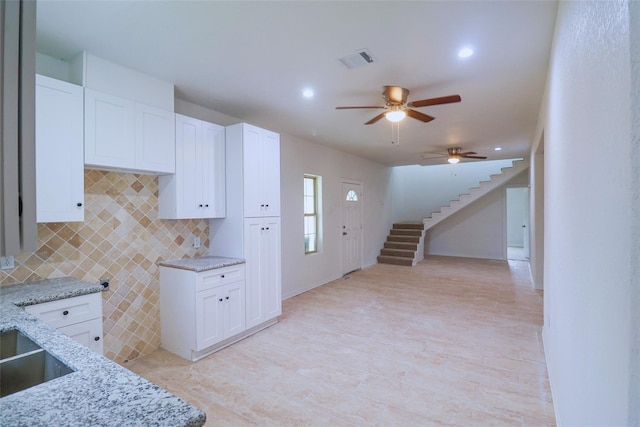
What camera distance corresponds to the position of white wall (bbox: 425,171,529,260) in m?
8.80

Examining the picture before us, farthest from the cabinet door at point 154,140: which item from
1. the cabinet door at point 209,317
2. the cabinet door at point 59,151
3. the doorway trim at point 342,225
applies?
the doorway trim at point 342,225

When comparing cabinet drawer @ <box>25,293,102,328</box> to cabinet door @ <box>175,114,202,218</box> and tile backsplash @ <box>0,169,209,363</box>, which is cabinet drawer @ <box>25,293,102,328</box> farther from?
cabinet door @ <box>175,114,202,218</box>

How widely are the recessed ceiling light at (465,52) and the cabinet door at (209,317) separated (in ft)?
10.1

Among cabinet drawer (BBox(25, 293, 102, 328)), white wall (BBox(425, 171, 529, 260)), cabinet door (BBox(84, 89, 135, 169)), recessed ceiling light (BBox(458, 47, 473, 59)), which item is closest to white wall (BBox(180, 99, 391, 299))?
cabinet door (BBox(84, 89, 135, 169))

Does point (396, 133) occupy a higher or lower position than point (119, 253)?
higher

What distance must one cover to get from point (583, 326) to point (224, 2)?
2463 mm

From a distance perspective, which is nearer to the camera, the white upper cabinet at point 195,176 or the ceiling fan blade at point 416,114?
the white upper cabinet at point 195,176

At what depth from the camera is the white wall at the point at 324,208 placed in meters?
5.11

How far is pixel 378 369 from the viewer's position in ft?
9.40

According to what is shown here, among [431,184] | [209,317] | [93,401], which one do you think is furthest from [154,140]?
[431,184]

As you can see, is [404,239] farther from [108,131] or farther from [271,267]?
[108,131]

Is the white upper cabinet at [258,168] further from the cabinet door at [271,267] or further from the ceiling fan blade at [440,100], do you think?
the ceiling fan blade at [440,100]

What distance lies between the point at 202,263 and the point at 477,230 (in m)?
8.28

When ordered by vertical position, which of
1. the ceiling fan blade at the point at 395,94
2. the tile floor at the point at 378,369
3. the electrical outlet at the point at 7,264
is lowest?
the tile floor at the point at 378,369
